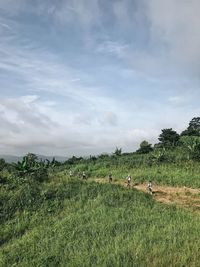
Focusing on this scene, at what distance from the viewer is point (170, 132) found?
57594mm

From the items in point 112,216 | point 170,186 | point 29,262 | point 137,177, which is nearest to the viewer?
point 29,262

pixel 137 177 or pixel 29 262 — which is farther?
pixel 137 177

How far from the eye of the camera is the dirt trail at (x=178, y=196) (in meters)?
23.1

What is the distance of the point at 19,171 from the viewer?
29531 millimetres

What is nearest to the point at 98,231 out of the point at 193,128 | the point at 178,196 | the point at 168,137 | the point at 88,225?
the point at 88,225

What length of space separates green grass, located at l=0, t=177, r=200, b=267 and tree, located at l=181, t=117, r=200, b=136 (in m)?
41.5

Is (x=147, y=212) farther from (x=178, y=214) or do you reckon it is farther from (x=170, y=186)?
(x=170, y=186)

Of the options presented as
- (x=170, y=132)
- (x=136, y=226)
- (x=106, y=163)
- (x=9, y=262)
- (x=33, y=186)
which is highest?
(x=170, y=132)

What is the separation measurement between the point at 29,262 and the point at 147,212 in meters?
6.92

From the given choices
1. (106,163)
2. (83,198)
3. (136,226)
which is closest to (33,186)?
(83,198)

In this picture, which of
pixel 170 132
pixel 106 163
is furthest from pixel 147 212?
pixel 170 132

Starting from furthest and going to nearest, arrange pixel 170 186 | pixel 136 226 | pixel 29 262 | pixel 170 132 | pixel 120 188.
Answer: pixel 170 132 < pixel 170 186 < pixel 120 188 < pixel 136 226 < pixel 29 262

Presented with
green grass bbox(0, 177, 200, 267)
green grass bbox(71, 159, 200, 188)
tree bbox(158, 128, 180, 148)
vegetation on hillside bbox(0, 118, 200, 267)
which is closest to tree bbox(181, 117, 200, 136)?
tree bbox(158, 128, 180, 148)

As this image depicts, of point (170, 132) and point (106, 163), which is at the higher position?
point (170, 132)
